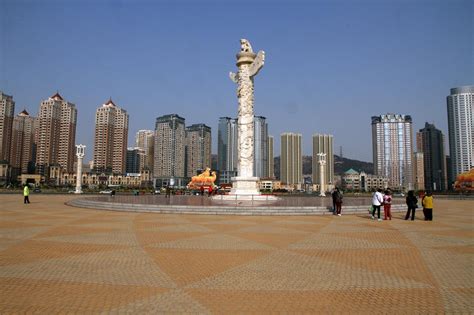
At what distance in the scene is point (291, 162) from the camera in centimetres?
14962

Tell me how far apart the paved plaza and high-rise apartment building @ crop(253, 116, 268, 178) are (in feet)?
443

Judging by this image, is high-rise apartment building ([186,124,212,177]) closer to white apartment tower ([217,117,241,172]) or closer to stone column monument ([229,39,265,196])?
white apartment tower ([217,117,241,172])

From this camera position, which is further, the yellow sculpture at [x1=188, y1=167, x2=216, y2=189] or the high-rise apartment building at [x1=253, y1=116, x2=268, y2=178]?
the high-rise apartment building at [x1=253, y1=116, x2=268, y2=178]

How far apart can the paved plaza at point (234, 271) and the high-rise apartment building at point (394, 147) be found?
12815cm

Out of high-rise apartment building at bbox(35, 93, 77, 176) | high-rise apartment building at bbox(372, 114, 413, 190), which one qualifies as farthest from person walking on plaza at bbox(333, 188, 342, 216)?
high-rise apartment building at bbox(372, 114, 413, 190)

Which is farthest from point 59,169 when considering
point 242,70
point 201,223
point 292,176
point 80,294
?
point 80,294

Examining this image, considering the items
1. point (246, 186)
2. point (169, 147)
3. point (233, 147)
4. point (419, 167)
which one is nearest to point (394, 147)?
point (419, 167)

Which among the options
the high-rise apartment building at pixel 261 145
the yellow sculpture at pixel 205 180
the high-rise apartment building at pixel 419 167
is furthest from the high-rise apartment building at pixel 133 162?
the high-rise apartment building at pixel 419 167

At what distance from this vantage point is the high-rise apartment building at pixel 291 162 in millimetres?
144250

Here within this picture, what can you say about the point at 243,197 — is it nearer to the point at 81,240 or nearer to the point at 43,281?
the point at 81,240

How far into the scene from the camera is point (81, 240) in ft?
35.3

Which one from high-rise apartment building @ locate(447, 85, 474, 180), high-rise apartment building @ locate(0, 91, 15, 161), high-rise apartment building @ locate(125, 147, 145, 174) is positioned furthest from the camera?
high-rise apartment building @ locate(125, 147, 145, 174)

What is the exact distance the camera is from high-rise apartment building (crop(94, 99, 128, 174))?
123m

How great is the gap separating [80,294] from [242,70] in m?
27.2
